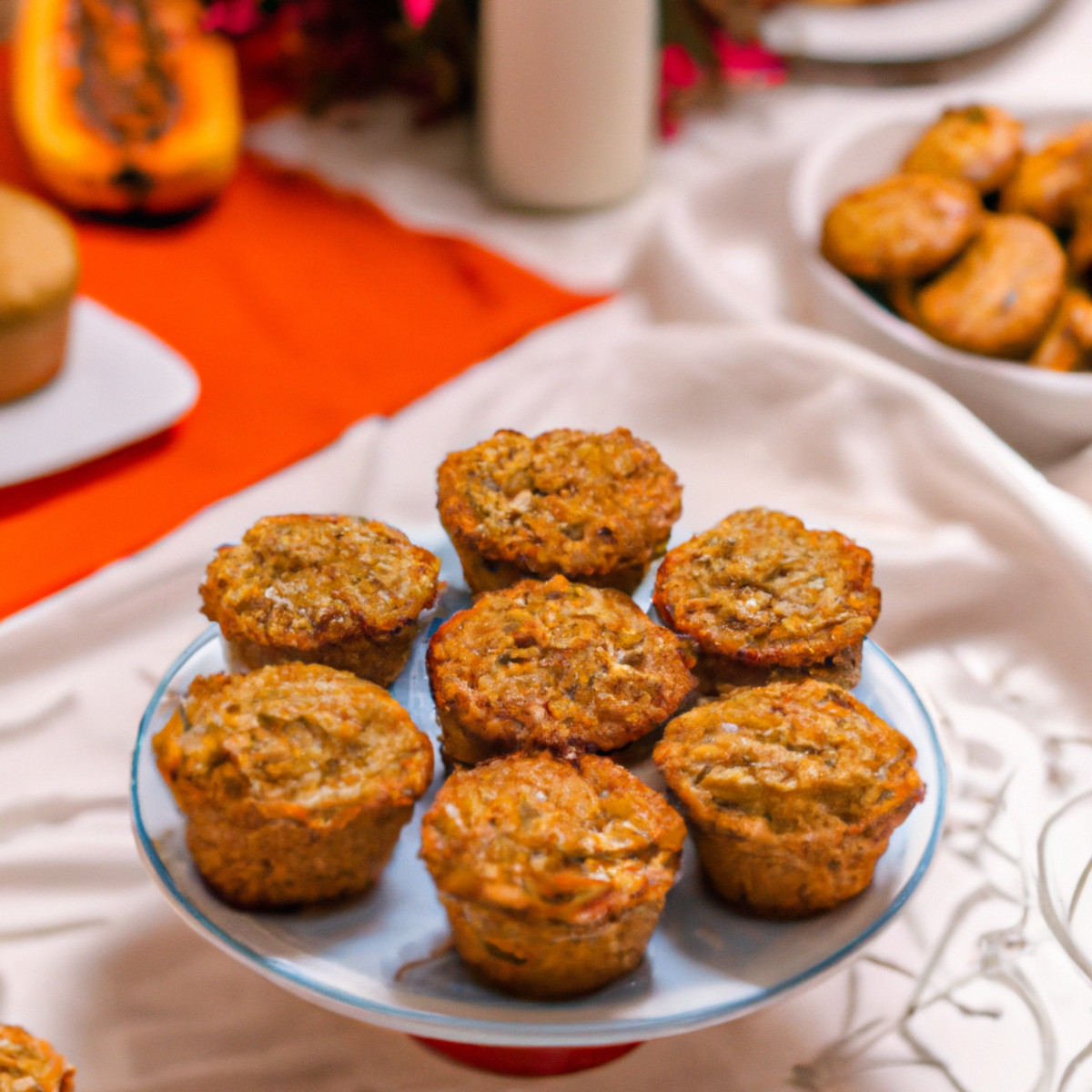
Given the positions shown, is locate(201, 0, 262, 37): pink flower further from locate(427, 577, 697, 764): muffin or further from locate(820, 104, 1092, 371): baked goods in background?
locate(427, 577, 697, 764): muffin

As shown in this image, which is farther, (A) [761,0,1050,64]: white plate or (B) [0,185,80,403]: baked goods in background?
(A) [761,0,1050,64]: white plate

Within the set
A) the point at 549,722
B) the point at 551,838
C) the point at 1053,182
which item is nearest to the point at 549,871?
the point at 551,838

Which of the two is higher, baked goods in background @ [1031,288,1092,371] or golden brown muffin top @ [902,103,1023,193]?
golden brown muffin top @ [902,103,1023,193]

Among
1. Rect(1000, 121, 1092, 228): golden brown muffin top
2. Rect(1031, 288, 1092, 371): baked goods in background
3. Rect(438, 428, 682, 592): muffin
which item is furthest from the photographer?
Rect(1000, 121, 1092, 228): golden brown muffin top

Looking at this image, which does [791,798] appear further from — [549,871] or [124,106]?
[124,106]

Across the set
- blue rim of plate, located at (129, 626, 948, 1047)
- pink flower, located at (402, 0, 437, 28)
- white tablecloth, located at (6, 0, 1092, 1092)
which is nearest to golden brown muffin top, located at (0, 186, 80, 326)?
white tablecloth, located at (6, 0, 1092, 1092)

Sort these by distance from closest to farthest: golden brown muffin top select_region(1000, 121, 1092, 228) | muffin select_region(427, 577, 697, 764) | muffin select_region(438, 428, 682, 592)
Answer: muffin select_region(427, 577, 697, 764) → muffin select_region(438, 428, 682, 592) → golden brown muffin top select_region(1000, 121, 1092, 228)

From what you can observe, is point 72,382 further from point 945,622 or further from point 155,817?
point 945,622

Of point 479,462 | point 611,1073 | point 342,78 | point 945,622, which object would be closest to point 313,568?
point 479,462
